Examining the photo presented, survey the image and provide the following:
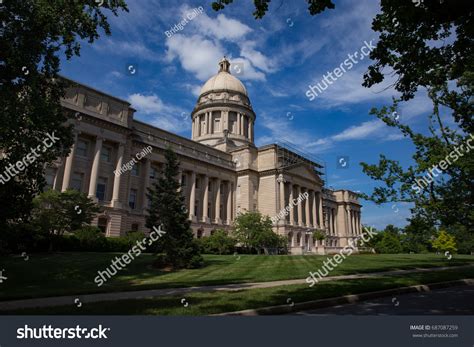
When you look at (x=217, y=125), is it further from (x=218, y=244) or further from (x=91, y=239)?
(x=91, y=239)

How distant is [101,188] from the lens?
3997 cm

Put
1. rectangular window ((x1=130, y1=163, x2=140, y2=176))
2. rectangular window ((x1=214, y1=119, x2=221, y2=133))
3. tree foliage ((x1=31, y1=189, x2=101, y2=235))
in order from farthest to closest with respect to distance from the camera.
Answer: rectangular window ((x1=214, y1=119, x2=221, y2=133)) → rectangular window ((x1=130, y1=163, x2=140, y2=176)) → tree foliage ((x1=31, y1=189, x2=101, y2=235))

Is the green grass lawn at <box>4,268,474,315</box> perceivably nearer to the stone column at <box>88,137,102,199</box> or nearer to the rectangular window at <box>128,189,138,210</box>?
the stone column at <box>88,137,102,199</box>

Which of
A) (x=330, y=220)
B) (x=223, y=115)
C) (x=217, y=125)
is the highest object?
(x=223, y=115)

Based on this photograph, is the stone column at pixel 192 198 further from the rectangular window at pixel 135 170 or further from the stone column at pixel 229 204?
the rectangular window at pixel 135 170

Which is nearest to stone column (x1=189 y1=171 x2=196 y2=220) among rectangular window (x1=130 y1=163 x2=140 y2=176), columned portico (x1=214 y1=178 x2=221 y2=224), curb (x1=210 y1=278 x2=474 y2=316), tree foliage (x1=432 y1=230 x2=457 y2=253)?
columned portico (x1=214 y1=178 x2=221 y2=224)

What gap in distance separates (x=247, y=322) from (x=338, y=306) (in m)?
4.05

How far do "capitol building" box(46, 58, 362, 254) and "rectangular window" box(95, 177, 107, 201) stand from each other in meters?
0.13

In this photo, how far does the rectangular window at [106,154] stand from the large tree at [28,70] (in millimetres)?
26601

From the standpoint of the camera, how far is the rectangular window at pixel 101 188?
39469 millimetres

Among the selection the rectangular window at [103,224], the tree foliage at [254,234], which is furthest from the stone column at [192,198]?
the rectangular window at [103,224]

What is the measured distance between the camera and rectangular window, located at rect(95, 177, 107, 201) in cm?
3947

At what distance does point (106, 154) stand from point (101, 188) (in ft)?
14.3

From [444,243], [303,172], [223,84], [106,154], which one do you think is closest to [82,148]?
[106,154]
